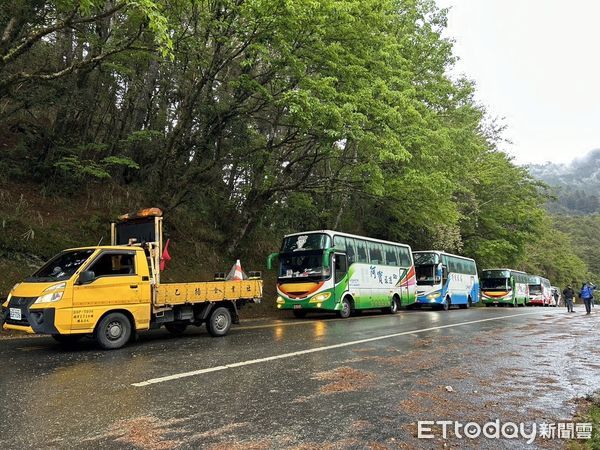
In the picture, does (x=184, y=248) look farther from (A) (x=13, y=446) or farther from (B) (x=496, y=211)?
(B) (x=496, y=211)

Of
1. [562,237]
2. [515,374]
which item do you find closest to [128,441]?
[515,374]

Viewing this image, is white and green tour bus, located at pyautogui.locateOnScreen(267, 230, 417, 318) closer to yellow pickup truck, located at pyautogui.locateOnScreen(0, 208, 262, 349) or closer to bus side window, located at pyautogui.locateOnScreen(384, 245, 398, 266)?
bus side window, located at pyautogui.locateOnScreen(384, 245, 398, 266)

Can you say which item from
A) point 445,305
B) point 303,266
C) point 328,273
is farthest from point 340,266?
point 445,305

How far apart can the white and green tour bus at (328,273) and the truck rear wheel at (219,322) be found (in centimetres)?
648

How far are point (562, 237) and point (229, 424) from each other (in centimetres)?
7665

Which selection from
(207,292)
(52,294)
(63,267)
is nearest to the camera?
(52,294)

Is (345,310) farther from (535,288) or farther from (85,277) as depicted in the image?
(535,288)

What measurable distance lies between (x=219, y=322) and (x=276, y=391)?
5.71 meters

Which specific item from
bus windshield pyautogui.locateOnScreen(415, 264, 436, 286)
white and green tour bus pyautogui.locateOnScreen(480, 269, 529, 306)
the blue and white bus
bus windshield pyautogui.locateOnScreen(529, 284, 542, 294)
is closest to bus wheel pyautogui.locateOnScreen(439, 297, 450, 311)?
the blue and white bus

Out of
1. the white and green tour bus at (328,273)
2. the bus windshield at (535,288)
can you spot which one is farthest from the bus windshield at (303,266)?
the bus windshield at (535,288)

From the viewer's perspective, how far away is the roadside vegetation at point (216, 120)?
13.6m

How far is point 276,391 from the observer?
6.09 meters

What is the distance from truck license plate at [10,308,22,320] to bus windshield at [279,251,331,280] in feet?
36.1

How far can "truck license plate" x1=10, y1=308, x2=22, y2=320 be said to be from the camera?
8.50 m
